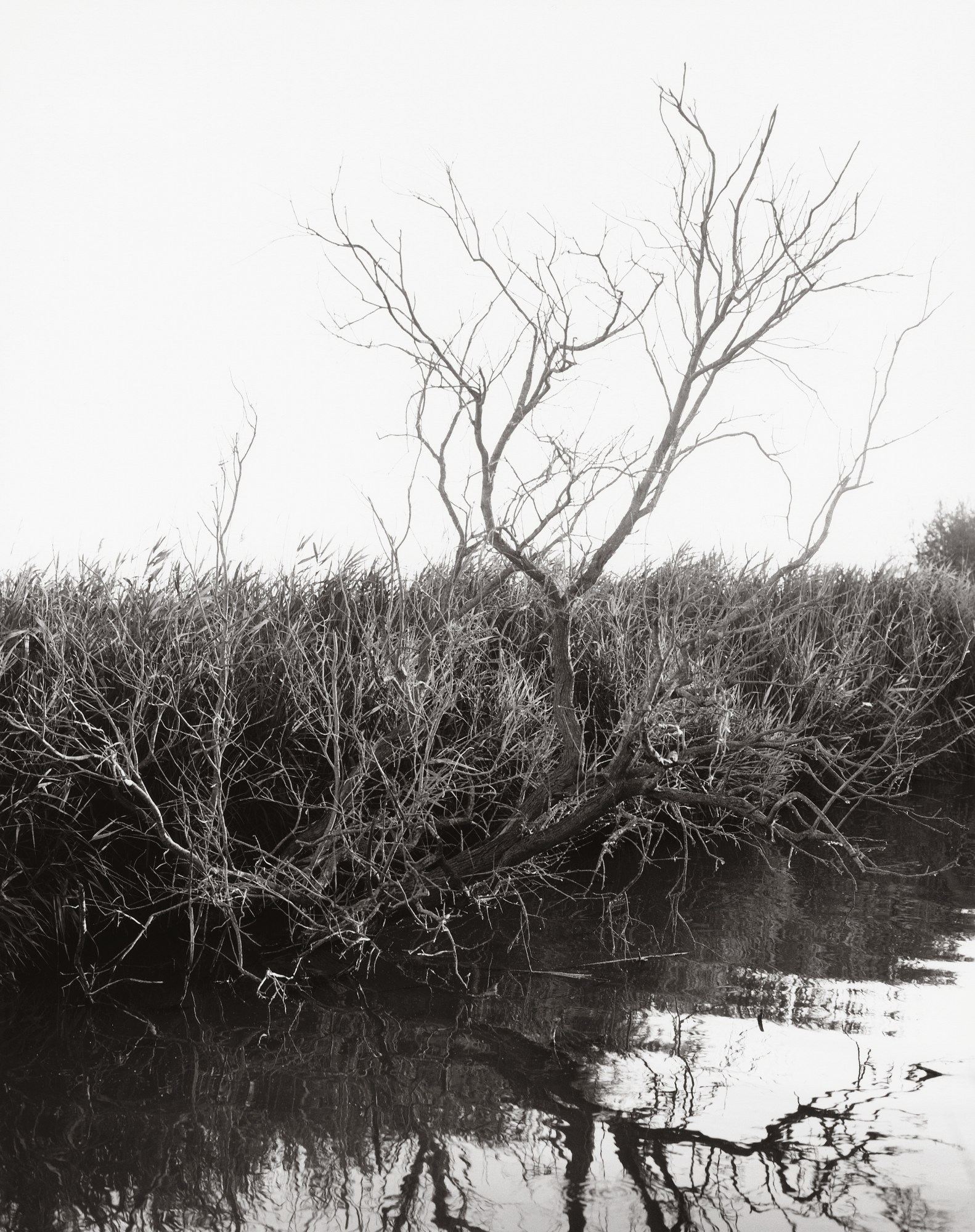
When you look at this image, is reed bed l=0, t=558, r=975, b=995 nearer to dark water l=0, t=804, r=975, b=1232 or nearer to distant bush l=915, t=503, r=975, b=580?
dark water l=0, t=804, r=975, b=1232

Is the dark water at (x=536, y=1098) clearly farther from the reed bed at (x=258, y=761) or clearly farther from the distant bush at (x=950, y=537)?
the distant bush at (x=950, y=537)

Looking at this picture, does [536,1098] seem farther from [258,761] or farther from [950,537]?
[950,537]

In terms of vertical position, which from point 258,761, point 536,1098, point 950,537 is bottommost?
point 536,1098

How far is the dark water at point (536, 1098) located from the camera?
3412 millimetres

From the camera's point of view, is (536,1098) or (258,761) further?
(258,761)

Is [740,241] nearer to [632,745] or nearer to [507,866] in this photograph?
[632,745]

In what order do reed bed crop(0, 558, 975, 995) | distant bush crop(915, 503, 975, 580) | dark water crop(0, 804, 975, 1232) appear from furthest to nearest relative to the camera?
distant bush crop(915, 503, 975, 580)
reed bed crop(0, 558, 975, 995)
dark water crop(0, 804, 975, 1232)

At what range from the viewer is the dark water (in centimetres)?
341

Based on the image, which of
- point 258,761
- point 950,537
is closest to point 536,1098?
point 258,761

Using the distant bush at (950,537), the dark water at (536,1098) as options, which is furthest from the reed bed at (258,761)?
the distant bush at (950,537)

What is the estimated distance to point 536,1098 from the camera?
4141mm

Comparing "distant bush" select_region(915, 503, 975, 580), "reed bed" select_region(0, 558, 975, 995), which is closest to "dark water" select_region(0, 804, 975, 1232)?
"reed bed" select_region(0, 558, 975, 995)

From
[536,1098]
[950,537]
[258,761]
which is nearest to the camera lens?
[536,1098]

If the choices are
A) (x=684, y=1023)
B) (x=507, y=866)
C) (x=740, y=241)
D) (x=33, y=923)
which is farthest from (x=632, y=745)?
(x=33, y=923)
